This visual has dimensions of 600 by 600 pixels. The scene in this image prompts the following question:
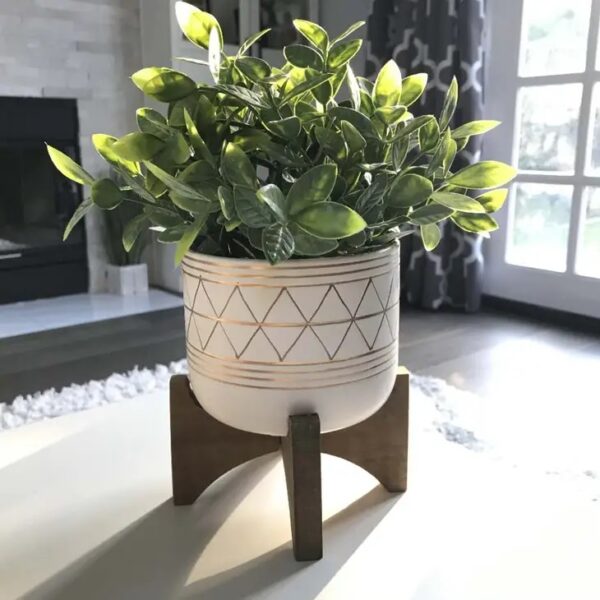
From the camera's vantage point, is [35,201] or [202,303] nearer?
[202,303]

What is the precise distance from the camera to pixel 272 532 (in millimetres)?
634

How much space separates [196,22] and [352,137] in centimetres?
18

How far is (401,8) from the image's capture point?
2.80 meters

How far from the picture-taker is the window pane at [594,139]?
250cm

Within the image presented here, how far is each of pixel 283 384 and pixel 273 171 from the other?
181 mm

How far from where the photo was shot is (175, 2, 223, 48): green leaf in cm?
59

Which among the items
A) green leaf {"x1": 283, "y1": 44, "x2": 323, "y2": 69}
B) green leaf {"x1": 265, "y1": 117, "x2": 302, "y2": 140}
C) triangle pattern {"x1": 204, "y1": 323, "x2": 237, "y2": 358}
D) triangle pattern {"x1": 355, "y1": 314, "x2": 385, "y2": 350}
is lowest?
triangle pattern {"x1": 204, "y1": 323, "x2": 237, "y2": 358}

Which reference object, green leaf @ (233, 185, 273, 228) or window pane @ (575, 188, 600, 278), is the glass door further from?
green leaf @ (233, 185, 273, 228)

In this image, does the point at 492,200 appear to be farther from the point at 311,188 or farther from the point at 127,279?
the point at 127,279

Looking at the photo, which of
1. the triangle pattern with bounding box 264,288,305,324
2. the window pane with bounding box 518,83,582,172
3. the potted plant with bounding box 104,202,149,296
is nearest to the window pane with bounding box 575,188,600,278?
the window pane with bounding box 518,83,582,172

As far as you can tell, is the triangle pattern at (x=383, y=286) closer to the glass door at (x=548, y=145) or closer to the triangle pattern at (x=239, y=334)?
the triangle pattern at (x=239, y=334)

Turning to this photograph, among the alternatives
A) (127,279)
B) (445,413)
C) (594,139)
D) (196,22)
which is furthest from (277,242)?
(127,279)

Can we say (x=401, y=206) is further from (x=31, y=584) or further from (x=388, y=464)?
(x=31, y=584)

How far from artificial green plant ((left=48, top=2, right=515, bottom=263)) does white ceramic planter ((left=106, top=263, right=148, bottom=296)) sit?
8.33 ft
